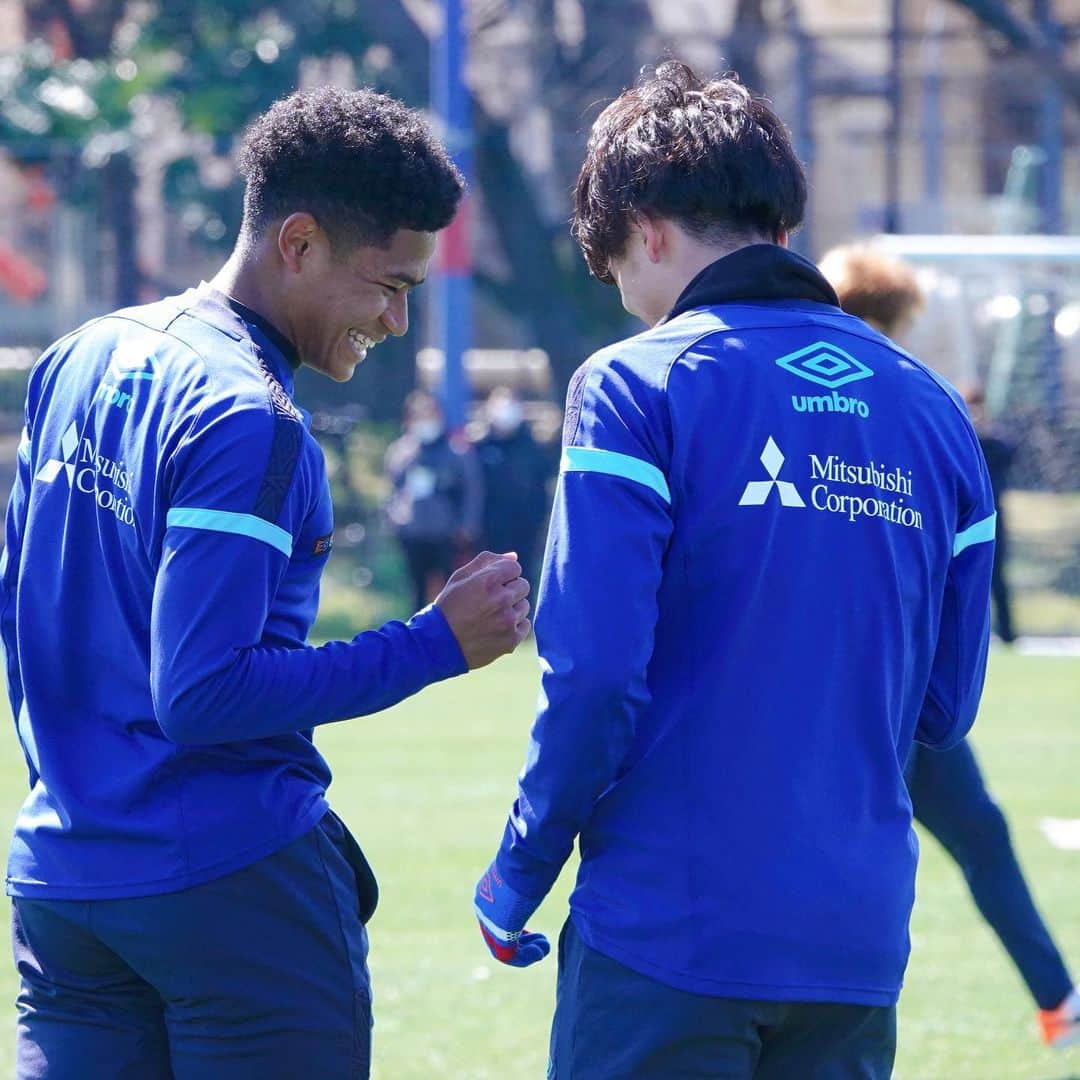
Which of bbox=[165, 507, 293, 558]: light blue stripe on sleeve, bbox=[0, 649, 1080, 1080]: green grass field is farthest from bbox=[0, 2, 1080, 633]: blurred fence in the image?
bbox=[165, 507, 293, 558]: light blue stripe on sleeve

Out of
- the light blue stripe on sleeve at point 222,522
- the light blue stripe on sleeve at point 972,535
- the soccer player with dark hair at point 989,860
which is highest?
the light blue stripe on sleeve at point 222,522

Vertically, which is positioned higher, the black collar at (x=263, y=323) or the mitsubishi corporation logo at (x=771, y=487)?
the black collar at (x=263, y=323)

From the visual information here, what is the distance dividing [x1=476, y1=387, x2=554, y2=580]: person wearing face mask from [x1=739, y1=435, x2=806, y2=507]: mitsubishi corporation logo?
13135 mm

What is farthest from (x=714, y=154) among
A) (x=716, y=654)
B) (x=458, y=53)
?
(x=458, y=53)

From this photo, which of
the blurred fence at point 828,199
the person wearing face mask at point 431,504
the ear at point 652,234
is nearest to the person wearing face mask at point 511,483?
the person wearing face mask at point 431,504

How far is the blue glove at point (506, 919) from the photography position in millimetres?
2740

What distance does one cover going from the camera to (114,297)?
55.0 feet

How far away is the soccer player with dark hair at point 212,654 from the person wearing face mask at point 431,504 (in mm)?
11875

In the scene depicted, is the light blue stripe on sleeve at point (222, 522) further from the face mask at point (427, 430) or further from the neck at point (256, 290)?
the face mask at point (427, 430)

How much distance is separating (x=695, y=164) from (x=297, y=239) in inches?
24.8

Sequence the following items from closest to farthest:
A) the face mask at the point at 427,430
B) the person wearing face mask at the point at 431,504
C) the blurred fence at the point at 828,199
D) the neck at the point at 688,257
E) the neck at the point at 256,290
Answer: the neck at the point at 688,257
the neck at the point at 256,290
the person wearing face mask at the point at 431,504
the face mask at the point at 427,430
the blurred fence at the point at 828,199

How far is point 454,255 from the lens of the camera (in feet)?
52.5

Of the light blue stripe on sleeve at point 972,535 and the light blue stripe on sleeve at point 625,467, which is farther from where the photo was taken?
the light blue stripe on sleeve at point 972,535

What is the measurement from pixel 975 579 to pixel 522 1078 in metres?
2.53
